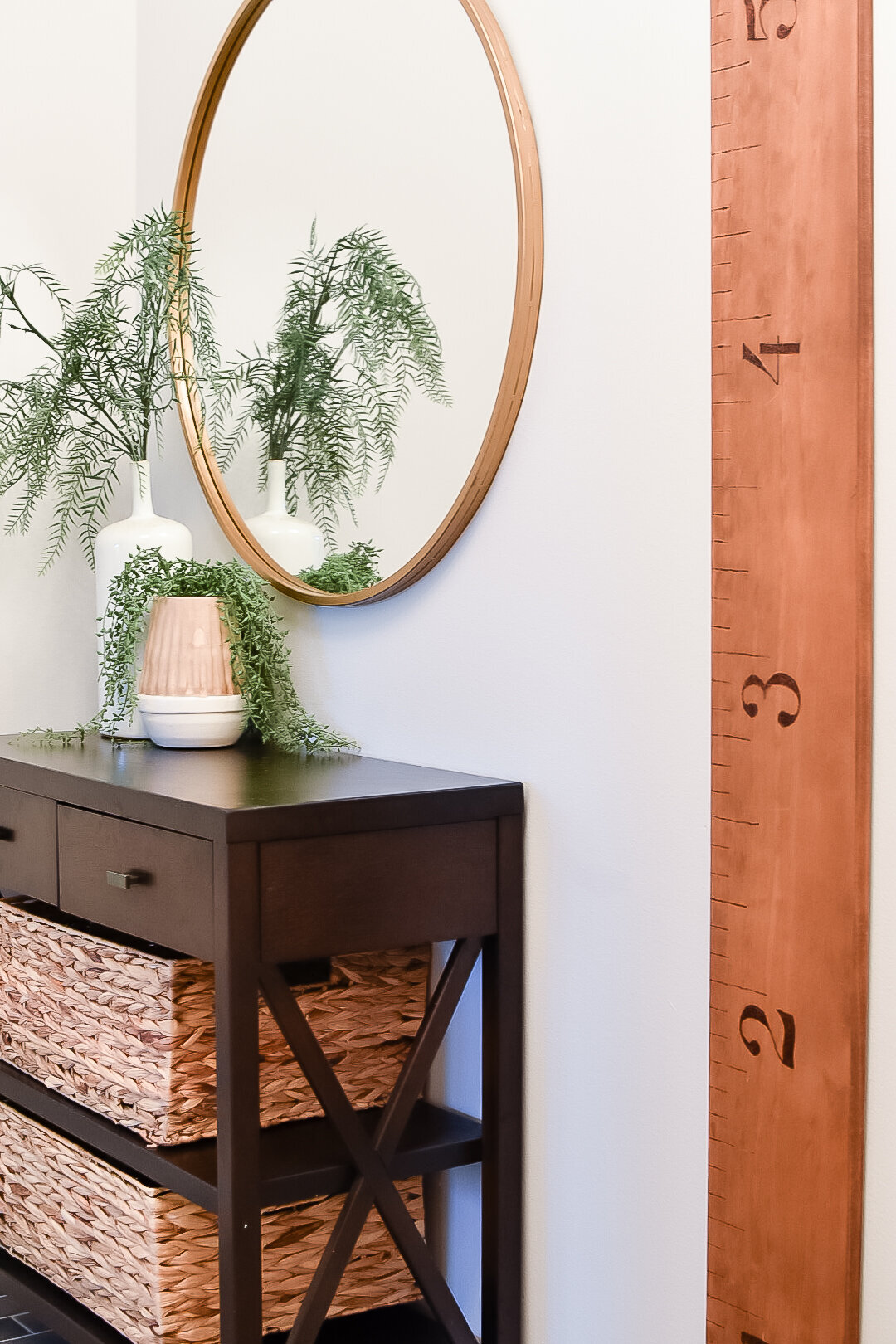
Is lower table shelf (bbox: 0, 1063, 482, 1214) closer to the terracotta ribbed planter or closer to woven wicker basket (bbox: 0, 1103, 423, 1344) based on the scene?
woven wicker basket (bbox: 0, 1103, 423, 1344)

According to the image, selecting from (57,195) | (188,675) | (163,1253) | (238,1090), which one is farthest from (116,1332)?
(57,195)

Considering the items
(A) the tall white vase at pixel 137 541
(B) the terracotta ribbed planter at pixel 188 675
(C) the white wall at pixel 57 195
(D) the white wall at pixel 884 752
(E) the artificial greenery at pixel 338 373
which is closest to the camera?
(D) the white wall at pixel 884 752

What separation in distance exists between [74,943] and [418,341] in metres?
0.90

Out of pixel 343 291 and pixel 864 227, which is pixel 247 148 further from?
pixel 864 227

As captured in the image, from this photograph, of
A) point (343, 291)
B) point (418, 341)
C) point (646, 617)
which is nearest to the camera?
point (646, 617)

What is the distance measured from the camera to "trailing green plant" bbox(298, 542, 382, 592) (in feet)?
5.74

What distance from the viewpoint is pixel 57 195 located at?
2248mm

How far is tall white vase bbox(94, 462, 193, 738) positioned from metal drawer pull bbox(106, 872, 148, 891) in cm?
50

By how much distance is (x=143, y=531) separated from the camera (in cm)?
200

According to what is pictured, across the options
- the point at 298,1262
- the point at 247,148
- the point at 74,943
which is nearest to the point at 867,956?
the point at 298,1262

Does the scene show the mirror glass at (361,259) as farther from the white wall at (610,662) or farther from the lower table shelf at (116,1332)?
the lower table shelf at (116,1332)

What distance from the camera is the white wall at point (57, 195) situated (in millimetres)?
2209

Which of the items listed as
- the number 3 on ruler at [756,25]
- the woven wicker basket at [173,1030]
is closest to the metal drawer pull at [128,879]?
the woven wicker basket at [173,1030]

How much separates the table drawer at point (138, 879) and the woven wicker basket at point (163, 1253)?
0.35m
